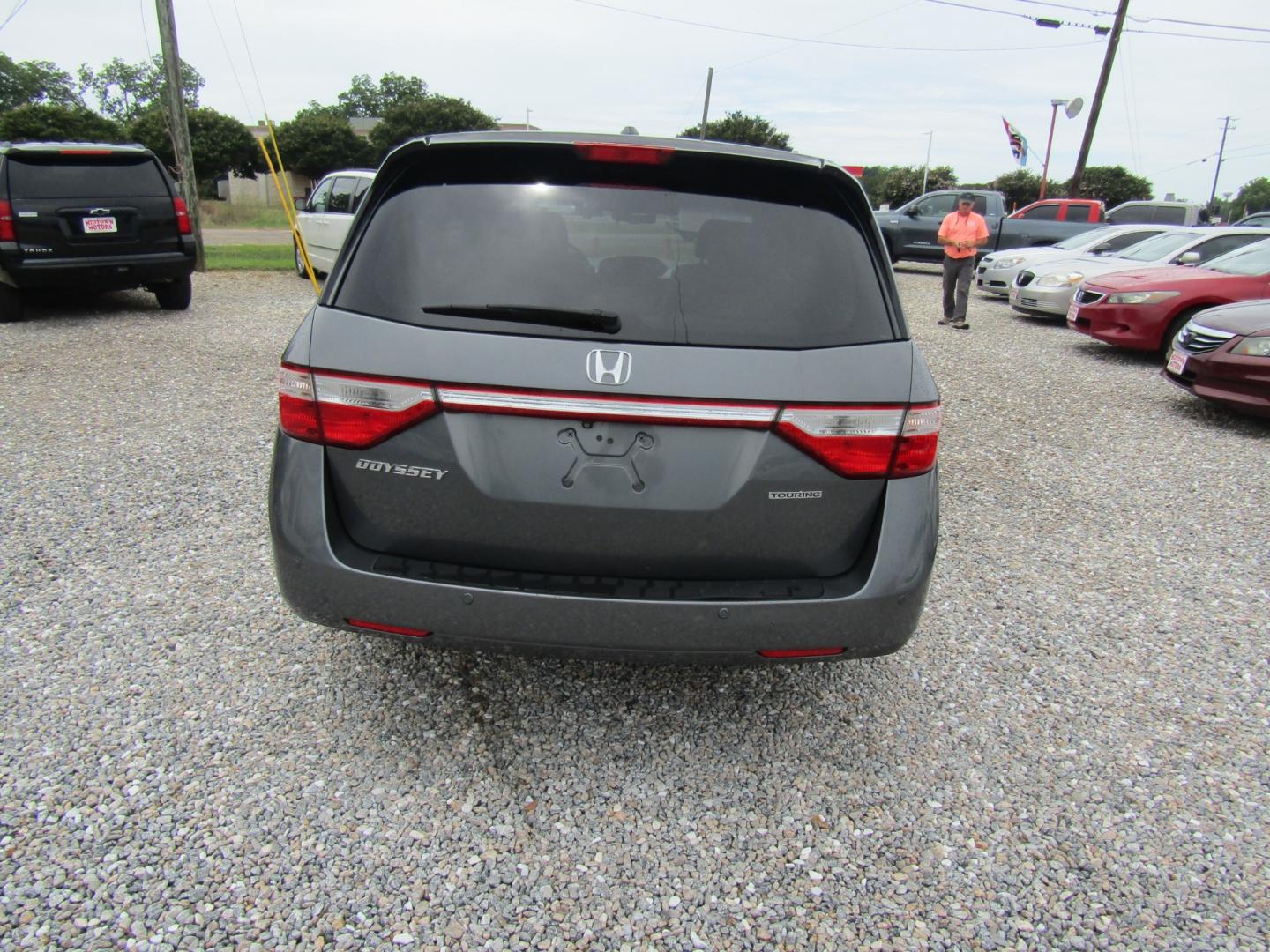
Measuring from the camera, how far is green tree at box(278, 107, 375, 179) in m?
53.5

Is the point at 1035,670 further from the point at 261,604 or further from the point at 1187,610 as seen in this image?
the point at 261,604

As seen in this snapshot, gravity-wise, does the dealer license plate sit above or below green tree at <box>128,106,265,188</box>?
below

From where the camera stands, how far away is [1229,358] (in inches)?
263

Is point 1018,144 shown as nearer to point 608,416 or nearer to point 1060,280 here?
point 1060,280

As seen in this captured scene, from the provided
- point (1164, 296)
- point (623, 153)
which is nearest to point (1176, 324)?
point (1164, 296)

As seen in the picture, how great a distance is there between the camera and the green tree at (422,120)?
2288 inches

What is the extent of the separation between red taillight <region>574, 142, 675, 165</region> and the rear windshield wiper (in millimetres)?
430

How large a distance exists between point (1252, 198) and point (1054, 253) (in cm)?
10591

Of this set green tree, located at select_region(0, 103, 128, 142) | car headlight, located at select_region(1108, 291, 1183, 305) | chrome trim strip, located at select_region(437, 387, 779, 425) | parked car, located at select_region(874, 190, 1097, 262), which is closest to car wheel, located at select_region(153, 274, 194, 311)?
chrome trim strip, located at select_region(437, 387, 779, 425)

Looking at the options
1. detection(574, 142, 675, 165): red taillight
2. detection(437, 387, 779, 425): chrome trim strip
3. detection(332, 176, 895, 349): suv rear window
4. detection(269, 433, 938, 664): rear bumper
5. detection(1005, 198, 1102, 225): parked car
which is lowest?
detection(269, 433, 938, 664): rear bumper

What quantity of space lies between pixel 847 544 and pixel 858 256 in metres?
0.78

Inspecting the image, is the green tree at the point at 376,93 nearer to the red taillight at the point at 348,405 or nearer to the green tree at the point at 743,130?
the green tree at the point at 743,130

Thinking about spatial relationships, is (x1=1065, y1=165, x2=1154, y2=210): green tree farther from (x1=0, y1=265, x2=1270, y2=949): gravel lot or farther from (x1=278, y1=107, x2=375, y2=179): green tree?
(x1=0, y1=265, x2=1270, y2=949): gravel lot

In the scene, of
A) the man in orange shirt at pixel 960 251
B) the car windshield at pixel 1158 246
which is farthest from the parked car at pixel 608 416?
the car windshield at pixel 1158 246
